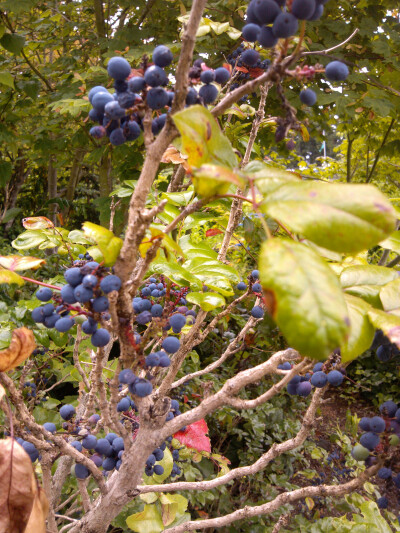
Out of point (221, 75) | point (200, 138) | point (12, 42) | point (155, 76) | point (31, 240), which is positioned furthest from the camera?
point (12, 42)

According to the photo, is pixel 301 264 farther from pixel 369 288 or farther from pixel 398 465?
pixel 398 465

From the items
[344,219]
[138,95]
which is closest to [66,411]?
[138,95]

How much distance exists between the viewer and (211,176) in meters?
0.49

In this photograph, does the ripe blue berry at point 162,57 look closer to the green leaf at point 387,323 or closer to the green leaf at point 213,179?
the green leaf at point 213,179

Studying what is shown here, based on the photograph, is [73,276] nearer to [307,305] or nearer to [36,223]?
[307,305]

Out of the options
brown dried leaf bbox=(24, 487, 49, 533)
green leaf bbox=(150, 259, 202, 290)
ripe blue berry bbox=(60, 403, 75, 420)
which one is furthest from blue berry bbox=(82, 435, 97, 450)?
green leaf bbox=(150, 259, 202, 290)

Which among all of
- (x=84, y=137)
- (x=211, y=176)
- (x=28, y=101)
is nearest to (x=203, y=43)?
(x=84, y=137)

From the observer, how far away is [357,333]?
22.9 inches

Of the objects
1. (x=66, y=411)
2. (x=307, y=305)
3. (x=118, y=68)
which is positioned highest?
(x=118, y=68)

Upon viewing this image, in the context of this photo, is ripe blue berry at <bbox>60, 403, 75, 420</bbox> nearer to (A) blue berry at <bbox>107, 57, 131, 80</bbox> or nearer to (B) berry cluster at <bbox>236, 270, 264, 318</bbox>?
(B) berry cluster at <bbox>236, 270, 264, 318</bbox>

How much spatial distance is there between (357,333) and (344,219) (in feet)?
0.69

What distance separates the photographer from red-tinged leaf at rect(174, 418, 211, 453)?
1.60 m

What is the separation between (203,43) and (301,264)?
9.71ft

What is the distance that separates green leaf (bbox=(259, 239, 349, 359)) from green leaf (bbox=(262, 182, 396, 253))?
37 millimetres
